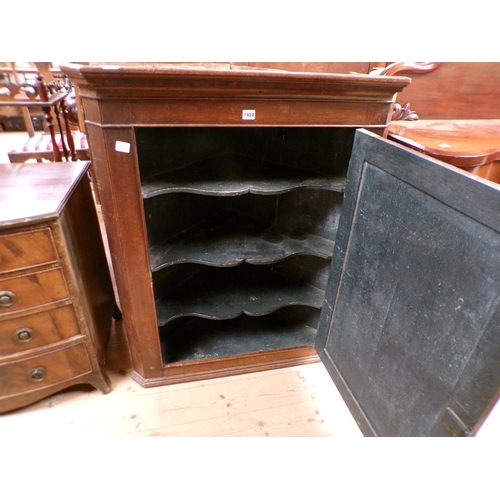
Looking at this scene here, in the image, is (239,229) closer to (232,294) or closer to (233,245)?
(233,245)

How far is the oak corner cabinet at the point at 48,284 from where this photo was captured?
3.30 ft

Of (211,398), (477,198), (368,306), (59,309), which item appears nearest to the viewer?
(477,198)

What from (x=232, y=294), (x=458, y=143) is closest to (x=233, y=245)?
(x=232, y=294)

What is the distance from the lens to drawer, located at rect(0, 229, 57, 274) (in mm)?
977

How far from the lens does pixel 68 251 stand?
1.07 metres

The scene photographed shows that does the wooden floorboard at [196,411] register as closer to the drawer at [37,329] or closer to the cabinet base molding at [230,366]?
the cabinet base molding at [230,366]

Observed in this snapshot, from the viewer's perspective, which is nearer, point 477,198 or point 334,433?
point 477,198

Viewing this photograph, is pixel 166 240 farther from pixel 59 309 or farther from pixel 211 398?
pixel 211 398

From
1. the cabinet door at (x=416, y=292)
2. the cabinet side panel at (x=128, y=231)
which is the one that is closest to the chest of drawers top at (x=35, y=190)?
the cabinet side panel at (x=128, y=231)

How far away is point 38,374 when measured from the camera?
1.23 m

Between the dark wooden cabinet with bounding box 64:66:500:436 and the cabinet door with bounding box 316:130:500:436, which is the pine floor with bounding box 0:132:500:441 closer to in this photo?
the dark wooden cabinet with bounding box 64:66:500:436

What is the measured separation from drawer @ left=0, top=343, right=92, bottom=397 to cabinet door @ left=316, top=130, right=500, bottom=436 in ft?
Result: 3.26
